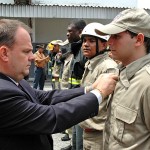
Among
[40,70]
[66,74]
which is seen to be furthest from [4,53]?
[40,70]

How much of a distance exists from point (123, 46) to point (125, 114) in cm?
43

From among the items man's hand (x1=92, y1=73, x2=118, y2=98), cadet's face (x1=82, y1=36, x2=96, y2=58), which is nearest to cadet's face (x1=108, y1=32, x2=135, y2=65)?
man's hand (x1=92, y1=73, x2=118, y2=98)

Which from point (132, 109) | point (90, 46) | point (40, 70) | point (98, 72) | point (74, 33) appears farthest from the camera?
point (40, 70)

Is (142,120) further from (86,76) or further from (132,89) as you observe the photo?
(86,76)

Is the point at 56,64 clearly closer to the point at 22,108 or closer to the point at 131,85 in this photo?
the point at 131,85

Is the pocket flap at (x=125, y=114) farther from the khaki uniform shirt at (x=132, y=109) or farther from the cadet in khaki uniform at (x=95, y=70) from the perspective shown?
the cadet in khaki uniform at (x=95, y=70)

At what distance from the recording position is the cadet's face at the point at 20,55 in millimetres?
1884

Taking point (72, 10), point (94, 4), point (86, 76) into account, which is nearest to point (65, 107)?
point (86, 76)

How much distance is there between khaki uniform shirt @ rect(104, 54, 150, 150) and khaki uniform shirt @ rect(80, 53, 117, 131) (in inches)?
40.8

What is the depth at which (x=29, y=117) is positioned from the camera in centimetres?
183

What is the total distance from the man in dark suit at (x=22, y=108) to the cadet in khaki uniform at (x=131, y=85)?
218 millimetres

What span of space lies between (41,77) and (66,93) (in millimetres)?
9253

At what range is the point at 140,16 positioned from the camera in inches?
86.4

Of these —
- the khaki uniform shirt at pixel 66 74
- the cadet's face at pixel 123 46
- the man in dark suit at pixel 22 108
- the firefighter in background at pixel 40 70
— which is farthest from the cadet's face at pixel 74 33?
the firefighter in background at pixel 40 70
